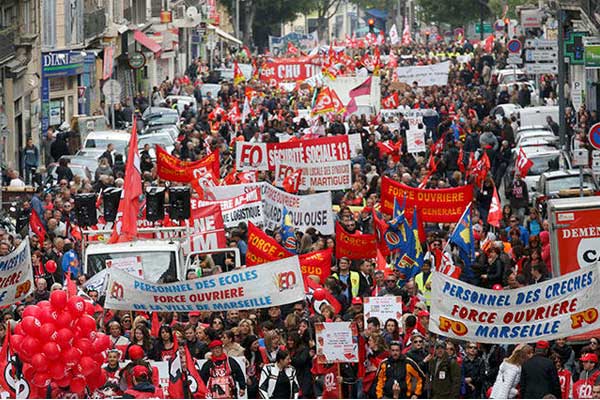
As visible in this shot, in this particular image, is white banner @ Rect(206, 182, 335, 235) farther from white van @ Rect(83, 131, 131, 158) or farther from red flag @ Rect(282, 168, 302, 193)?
white van @ Rect(83, 131, 131, 158)

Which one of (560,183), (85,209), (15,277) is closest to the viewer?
(15,277)

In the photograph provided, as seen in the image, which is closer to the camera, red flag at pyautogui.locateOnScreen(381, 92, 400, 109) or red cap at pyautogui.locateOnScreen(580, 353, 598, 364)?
red cap at pyautogui.locateOnScreen(580, 353, 598, 364)

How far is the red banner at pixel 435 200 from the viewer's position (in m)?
24.7

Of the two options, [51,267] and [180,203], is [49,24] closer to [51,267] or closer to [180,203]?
[180,203]

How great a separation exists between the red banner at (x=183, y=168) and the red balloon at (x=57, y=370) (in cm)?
1331

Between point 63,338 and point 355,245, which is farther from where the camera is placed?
point 355,245

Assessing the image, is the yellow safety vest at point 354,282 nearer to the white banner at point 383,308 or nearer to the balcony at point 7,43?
the white banner at point 383,308

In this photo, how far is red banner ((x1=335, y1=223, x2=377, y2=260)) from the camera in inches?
904

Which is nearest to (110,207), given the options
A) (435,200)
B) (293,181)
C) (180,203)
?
(180,203)

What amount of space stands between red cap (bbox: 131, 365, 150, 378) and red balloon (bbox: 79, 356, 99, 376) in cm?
82

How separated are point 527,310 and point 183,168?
43.8 feet

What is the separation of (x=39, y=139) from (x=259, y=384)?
3292cm

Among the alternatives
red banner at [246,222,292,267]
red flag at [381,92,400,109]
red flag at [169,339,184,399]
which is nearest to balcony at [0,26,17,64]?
red flag at [381,92,400,109]

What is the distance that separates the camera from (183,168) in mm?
29406
